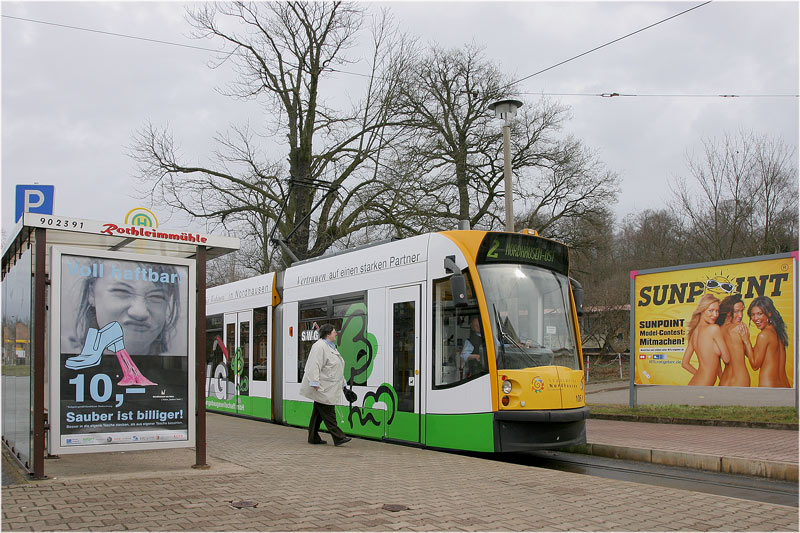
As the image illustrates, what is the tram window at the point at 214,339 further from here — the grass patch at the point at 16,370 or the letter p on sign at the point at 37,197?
the grass patch at the point at 16,370

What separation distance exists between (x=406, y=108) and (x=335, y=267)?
16.3 m

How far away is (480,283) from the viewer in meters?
9.06

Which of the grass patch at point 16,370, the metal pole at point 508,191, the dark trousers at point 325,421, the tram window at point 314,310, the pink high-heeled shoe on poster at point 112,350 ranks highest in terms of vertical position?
the metal pole at point 508,191

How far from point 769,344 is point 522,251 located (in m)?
5.24

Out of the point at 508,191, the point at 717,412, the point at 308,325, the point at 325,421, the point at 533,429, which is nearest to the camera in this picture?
the point at 533,429

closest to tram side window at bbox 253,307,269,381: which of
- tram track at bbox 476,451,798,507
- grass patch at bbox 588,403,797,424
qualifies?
tram track at bbox 476,451,798,507

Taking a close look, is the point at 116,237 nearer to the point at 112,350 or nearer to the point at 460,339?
the point at 112,350

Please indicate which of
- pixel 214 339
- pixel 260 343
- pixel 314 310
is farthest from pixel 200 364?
pixel 214 339

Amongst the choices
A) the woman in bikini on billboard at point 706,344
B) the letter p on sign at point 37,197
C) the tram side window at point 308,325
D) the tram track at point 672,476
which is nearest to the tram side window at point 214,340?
the tram side window at point 308,325

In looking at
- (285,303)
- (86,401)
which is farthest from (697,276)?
(86,401)

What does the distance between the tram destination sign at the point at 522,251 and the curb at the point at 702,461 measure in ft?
8.66

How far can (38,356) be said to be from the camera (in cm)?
670

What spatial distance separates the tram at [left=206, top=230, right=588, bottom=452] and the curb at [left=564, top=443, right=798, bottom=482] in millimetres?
1041

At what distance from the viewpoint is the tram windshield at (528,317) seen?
891 cm
